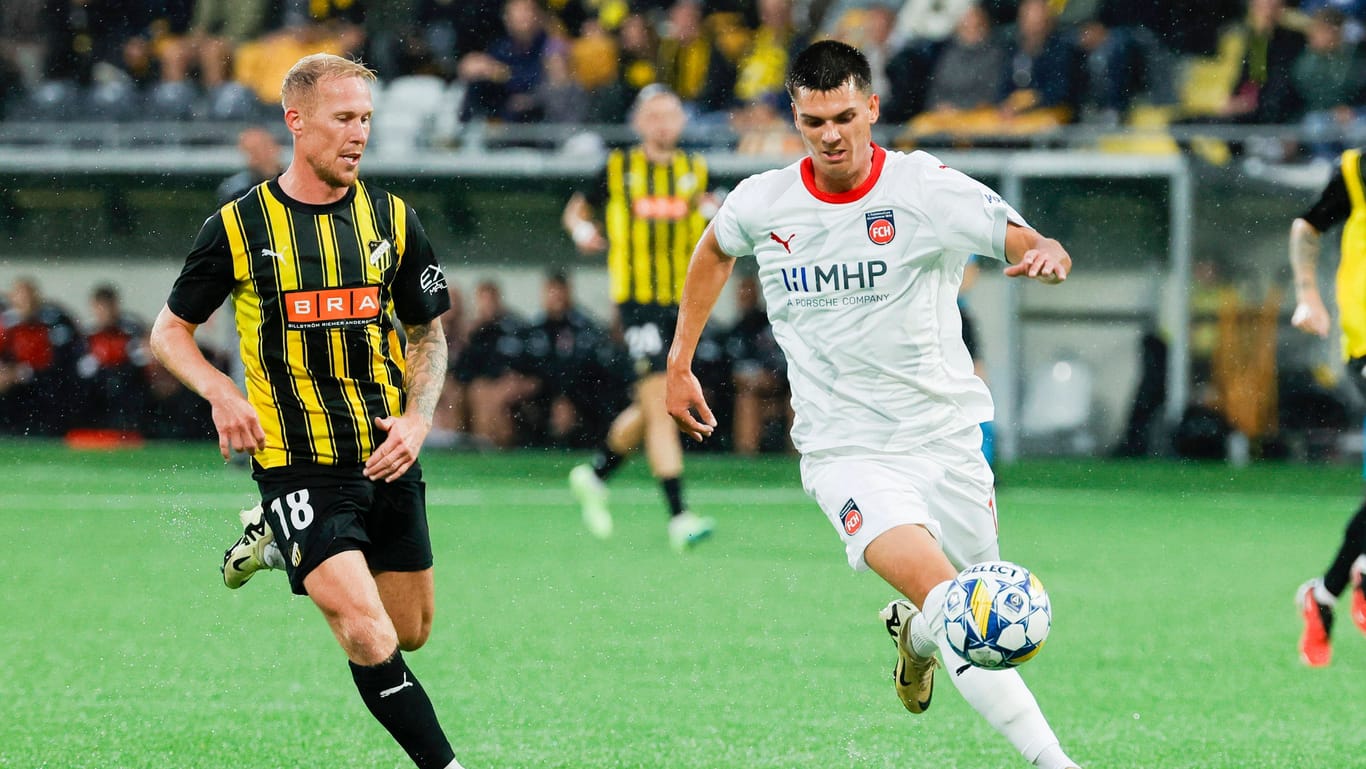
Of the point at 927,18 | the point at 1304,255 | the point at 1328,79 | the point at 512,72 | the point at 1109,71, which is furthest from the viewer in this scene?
the point at 927,18

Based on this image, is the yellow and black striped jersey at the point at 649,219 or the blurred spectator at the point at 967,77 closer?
the yellow and black striped jersey at the point at 649,219

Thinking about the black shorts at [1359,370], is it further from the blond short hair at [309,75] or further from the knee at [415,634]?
the blond short hair at [309,75]

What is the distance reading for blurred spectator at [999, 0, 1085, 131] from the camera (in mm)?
15867

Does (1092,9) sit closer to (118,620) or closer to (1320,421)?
(1320,421)

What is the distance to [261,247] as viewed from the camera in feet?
15.2

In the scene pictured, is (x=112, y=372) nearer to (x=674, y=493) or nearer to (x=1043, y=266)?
(x=674, y=493)

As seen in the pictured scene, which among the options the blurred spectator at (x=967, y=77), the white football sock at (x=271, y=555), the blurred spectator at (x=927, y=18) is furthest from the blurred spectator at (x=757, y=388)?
the white football sock at (x=271, y=555)

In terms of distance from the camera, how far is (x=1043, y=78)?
15.9 meters

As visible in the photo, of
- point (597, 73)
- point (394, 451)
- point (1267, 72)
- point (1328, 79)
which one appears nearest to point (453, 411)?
point (597, 73)

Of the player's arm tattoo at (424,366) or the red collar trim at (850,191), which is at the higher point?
the red collar trim at (850,191)

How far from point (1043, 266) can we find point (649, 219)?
267 inches

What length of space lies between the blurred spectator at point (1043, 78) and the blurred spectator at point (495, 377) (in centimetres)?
482

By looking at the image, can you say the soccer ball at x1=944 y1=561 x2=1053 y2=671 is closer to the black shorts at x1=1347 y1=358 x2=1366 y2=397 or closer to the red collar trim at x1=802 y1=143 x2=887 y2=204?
the red collar trim at x1=802 y1=143 x2=887 y2=204

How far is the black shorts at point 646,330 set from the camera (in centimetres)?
1050
